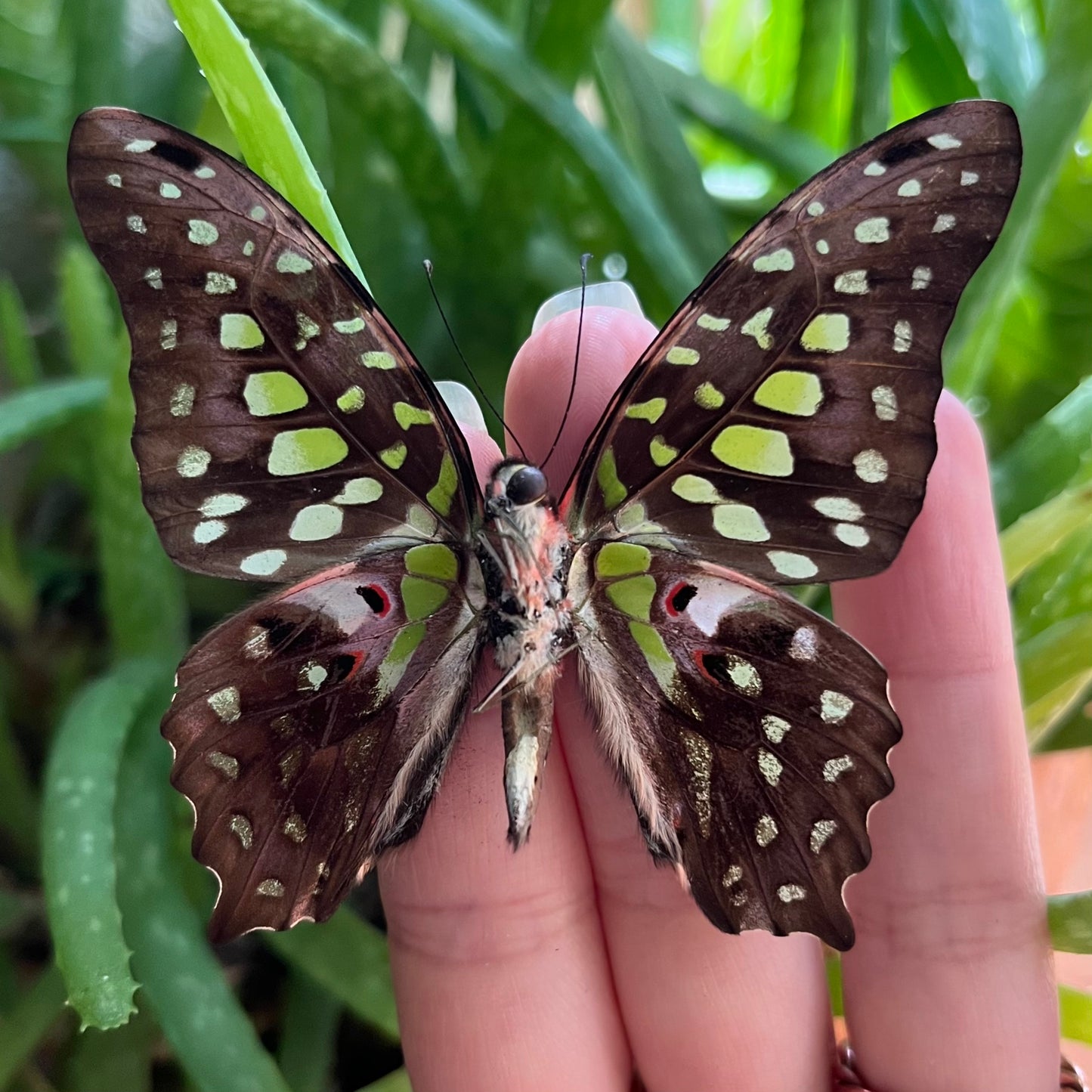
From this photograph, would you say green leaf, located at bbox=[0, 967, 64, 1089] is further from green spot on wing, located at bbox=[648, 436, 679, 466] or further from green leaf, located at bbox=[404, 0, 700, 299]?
green leaf, located at bbox=[404, 0, 700, 299]

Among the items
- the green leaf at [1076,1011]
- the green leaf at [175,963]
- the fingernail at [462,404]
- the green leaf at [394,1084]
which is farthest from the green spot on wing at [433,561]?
the green leaf at [1076,1011]

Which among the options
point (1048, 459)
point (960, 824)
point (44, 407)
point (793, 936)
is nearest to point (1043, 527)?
point (1048, 459)

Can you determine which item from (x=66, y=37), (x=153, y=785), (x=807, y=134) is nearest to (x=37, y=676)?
(x=153, y=785)

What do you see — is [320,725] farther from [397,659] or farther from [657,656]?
[657,656]

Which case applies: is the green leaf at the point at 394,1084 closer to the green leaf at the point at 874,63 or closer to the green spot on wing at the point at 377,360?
the green spot on wing at the point at 377,360

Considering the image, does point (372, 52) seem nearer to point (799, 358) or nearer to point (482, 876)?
point (799, 358)

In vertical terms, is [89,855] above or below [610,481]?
below
